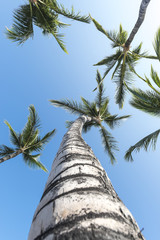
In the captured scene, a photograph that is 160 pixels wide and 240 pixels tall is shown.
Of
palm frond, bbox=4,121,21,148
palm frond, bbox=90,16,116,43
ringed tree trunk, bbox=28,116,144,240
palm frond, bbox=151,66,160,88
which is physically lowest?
ringed tree trunk, bbox=28,116,144,240

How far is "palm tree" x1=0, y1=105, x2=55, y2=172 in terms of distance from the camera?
742 cm

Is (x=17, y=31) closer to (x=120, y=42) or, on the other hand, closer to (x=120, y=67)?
(x=120, y=42)

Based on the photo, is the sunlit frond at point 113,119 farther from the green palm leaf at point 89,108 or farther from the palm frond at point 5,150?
the palm frond at point 5,150

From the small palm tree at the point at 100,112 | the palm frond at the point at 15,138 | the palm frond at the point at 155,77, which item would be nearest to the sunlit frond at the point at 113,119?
the small palm tree at the point at 100,112

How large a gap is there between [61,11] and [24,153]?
744 centimetres

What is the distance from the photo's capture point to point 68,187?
910 millimetres

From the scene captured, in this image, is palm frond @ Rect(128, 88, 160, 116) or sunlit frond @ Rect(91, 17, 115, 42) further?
sunlit frond @ Rect(91, 17, 115, 42)

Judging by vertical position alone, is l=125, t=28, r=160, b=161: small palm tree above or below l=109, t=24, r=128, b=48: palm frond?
below

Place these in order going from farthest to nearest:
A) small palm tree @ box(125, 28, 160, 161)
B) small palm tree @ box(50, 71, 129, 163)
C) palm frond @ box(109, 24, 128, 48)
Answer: small palm tree @ box(50, 71, 129, 163), palm frond @ box(109, 24, 128, 48), small palm tree @ box(125, 28, 160, 161)

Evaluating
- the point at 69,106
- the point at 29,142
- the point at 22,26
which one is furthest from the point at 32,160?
the point at 22,26

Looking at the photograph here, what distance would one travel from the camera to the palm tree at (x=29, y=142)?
7425mm

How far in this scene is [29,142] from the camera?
8.23 metres

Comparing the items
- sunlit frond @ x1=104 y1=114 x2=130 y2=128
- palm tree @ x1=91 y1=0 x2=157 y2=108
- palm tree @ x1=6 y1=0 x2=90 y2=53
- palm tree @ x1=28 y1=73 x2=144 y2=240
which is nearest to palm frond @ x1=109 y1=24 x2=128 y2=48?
palm tree @ x1=91 y1=0 x2=157 y2=108

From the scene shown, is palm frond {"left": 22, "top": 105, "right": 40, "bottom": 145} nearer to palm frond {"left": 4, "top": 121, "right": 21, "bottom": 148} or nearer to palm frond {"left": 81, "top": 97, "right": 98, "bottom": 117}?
palm frond {"left": 4, "top": 121, "right": 21, "bottom": 148}
